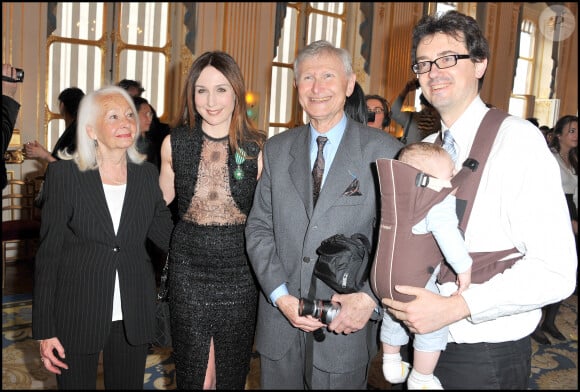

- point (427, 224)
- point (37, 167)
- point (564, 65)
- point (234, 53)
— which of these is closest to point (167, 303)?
point (427, 224)

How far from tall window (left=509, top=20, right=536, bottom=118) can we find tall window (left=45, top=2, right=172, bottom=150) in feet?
27.6

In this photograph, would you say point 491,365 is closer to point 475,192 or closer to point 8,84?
point 475,192

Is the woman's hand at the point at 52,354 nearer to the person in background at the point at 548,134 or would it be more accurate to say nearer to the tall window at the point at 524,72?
the person in background at the point at 548,134

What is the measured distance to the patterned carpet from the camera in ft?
12.3

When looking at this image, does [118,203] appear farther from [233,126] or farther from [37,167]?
[37,167]

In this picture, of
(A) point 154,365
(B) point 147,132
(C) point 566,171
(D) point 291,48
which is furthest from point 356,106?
(D) point 291,48

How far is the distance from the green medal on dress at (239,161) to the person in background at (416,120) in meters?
1.39

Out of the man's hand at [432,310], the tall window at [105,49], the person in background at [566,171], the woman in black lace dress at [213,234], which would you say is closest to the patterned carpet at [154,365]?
the person in background at [566,171]

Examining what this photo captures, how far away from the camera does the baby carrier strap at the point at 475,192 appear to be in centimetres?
167

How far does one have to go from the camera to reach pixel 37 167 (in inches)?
284

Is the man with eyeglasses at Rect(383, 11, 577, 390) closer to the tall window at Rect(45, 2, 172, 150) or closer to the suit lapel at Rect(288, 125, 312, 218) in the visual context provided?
the suit lapel at Rect(288, 125, 312, 218)

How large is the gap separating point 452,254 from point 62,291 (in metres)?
A: 1.50

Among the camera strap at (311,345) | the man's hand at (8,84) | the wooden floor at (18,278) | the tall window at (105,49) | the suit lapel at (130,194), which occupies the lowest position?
the wooden floor at (18,278)

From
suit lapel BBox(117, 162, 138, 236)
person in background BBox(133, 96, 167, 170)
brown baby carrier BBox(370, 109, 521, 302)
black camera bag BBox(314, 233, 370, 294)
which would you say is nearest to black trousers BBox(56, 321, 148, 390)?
suit lapel BBox(117, 162, 138, 236)
